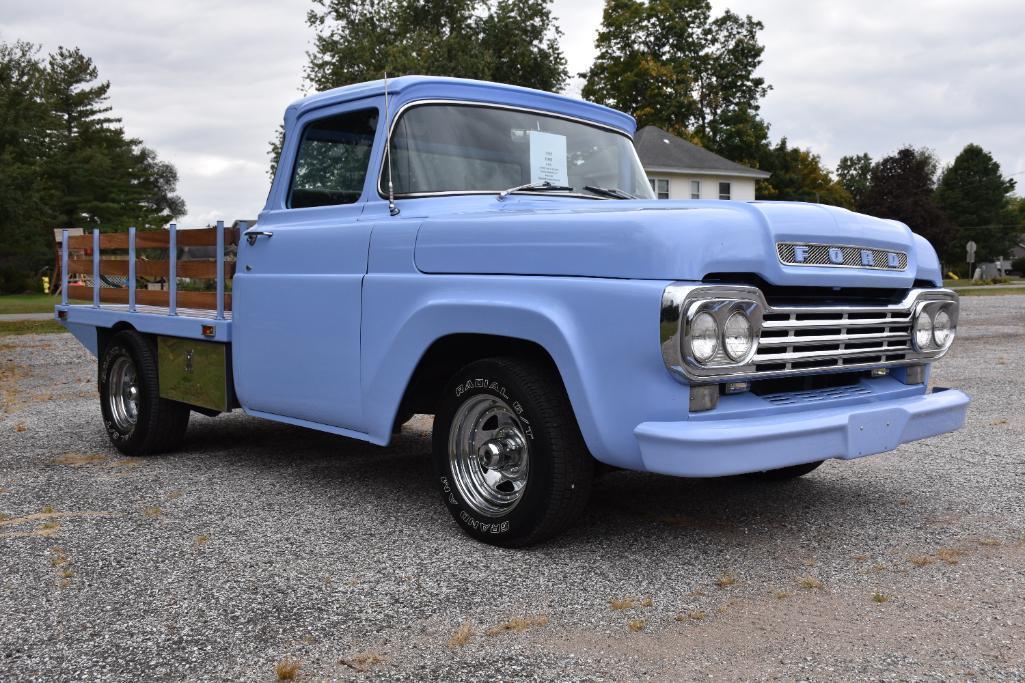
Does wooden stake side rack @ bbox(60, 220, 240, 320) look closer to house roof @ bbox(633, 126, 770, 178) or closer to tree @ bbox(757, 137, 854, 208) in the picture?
house roof @ bbox(633, 126, 770, 178)

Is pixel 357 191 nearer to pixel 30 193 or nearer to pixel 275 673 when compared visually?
pixel 275 673

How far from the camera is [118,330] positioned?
668cm

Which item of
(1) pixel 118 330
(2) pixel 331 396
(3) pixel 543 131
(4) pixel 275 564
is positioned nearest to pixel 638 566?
(4) pixel 275 564

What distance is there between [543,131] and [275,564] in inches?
99.1

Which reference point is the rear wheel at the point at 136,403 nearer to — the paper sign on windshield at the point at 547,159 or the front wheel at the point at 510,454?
the front wheel at the point at 510,454

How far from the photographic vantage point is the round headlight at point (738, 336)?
11.6 ft

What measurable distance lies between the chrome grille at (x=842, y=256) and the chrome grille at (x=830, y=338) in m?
0.18

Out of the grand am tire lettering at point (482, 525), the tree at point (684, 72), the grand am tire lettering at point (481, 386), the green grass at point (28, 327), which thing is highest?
the tree at point (684, 72)

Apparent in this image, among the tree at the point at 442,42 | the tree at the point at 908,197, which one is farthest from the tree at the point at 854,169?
the tree at the point at 442,42

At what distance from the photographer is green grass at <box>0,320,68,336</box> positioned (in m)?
18.2

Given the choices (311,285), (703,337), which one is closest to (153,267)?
(311,285)

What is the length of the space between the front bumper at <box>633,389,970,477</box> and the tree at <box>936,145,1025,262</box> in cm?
8617

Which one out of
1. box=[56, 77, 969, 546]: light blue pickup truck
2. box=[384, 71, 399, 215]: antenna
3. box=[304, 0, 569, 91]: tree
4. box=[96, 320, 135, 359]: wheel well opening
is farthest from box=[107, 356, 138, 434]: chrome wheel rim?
box=[304, 0, 569, 91]: tree

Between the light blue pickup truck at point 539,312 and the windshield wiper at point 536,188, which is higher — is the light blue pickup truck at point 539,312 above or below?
below
